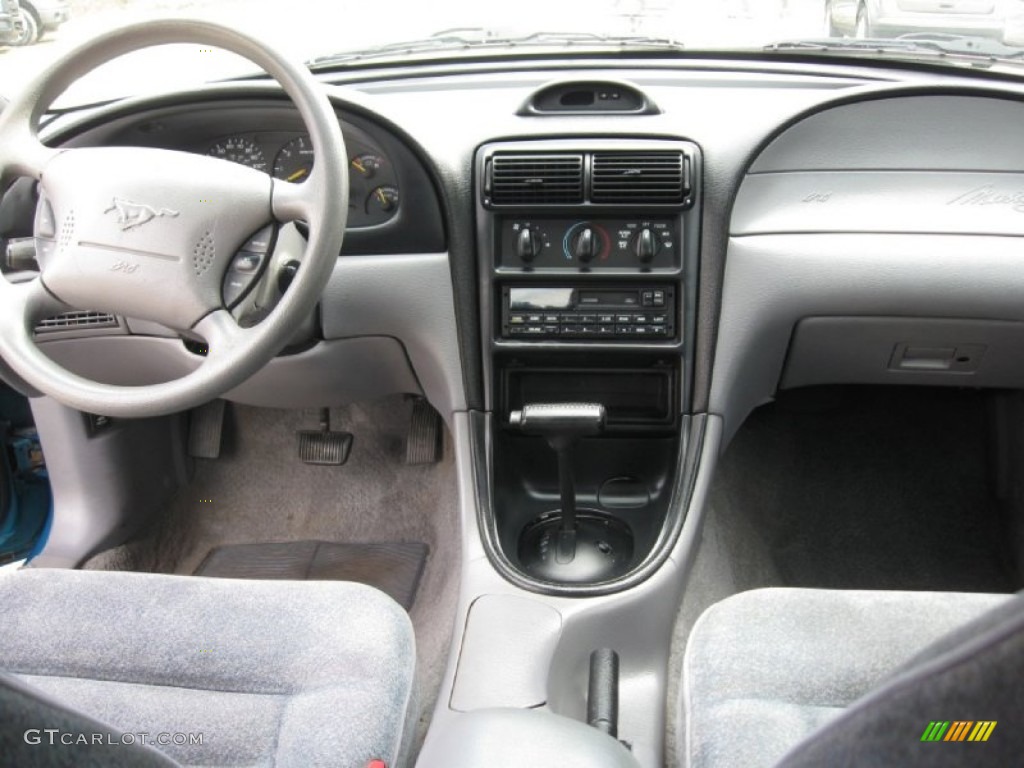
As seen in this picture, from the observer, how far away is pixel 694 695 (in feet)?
3.73

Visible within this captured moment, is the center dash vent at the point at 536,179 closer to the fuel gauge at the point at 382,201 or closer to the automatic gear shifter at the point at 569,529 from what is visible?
the fuel gauge at the point at 382,201

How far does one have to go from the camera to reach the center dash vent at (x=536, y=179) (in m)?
1.61

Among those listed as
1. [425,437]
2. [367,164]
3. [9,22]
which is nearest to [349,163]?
[367,164]

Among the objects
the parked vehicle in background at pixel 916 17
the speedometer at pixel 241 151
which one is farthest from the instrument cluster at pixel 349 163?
the parked vehicle in background at pixel 916 17

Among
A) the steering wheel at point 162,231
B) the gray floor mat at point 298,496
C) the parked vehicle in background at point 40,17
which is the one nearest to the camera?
the steering wheel at point 162,231

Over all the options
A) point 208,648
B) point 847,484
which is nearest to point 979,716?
point 208,648

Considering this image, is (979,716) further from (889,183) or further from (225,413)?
(225,413)

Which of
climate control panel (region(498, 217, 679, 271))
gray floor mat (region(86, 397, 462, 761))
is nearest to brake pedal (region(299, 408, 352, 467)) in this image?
gray floor mat (region(86, 397, 462, 761))

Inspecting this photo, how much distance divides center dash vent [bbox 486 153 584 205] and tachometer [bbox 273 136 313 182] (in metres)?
0.37

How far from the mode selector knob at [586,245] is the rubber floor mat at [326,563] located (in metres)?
0.87

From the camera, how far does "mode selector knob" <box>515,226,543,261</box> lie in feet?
5.44

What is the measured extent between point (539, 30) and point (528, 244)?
0.51 metres

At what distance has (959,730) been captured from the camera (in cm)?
45

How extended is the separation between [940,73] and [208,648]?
163 centimetres
